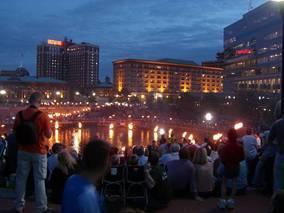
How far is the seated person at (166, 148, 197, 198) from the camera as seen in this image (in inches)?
377

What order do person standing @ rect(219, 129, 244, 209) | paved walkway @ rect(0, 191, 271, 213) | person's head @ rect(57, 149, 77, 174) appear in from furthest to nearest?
person standing @ rect(219, 129, 244, 209), paved walkway @ rect(0, 191, 271, 213), person's head @ rect(57, 149, 77, 174)

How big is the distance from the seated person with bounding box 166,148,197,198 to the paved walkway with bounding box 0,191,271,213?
1.37 ft

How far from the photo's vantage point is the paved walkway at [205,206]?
8564 millimetres

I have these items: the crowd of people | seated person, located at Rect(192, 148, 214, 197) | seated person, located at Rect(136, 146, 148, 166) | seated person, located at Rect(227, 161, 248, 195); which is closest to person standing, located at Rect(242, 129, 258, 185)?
the crowd of people

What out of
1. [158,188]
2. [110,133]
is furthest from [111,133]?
[158,188]

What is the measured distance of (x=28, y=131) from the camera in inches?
275

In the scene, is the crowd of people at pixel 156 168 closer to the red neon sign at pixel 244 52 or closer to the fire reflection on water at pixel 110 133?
the fire reflection on water at pixel 110 133

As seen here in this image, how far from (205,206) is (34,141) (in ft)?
12.7

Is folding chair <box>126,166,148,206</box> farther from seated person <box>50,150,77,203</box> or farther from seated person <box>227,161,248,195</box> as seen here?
seated person <box>227,161,248,195</box>

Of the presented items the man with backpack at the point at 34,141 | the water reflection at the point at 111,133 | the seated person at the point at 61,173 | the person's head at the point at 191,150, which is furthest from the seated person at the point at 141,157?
the water reflection at the point at 111,133

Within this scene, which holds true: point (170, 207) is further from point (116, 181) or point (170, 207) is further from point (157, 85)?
point (157, 85)

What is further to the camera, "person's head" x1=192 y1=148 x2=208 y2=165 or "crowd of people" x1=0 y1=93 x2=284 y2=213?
"person's head" x1=192 y1=148 x2=208 y2=165

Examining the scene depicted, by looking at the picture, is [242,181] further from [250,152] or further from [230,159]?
[230,159]

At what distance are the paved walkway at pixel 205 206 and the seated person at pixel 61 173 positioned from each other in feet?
0.88
